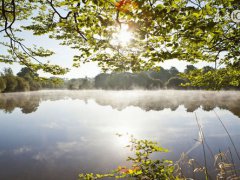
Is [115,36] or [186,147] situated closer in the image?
[115,36]

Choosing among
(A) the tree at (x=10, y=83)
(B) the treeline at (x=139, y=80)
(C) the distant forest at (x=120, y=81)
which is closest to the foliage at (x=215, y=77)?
(C) the distant forest at (x=120, y=81)

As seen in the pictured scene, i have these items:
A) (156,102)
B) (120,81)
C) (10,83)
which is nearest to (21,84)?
(10,83)

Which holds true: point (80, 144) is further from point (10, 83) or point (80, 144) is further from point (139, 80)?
point (139, 80)

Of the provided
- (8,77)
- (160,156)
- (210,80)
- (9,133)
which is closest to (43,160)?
(160,156)

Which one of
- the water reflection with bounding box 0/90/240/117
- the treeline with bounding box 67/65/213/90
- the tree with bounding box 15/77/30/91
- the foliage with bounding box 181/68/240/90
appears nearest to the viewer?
the foliage with bounding box 181/68/240/90

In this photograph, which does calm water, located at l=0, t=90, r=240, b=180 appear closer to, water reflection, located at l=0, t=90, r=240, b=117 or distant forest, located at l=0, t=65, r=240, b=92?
water reflection, located at l=0, t=90, r=240, b=117

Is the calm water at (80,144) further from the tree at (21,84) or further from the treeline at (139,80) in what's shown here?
the tree at (21,84)

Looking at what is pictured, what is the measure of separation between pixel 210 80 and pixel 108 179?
5520 millimetres

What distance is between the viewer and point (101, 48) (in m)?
6.72

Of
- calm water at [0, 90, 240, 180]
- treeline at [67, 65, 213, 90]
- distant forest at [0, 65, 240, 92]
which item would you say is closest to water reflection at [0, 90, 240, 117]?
calm water at [0, 90, 240, 180]

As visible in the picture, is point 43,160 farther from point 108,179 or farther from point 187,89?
point 187,89

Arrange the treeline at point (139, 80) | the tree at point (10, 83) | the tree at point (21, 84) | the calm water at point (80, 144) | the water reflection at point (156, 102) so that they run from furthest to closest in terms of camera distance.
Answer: the treeline at point (139, 80), the tree at point (21, 84), the tree at point (10, 83), the water reflection at point (156, 102), the calm water at point (80, 144)

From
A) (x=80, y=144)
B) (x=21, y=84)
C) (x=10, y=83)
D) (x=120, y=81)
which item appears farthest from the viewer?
(x=120, y=81)

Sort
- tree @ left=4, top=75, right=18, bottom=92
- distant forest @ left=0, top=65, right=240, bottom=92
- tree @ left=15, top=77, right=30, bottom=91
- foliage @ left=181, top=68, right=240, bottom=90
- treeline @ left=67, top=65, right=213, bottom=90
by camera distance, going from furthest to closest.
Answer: treeline @ left=67, top=65, right=213, bottom=90 → tree @ left=15, top=77, right=30, bottom=91 → distant forest @ left=0, top=65, right=240, bottom=92 → tree @ left=4, top=75, right=18, bottom=92 → foliage @ left=181, top=68, right=240, bottom=90
